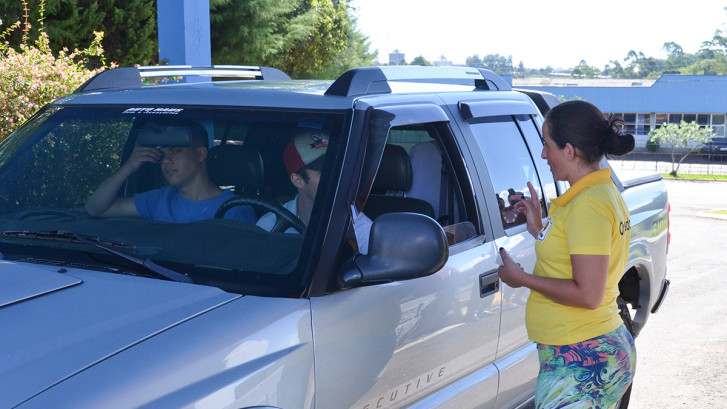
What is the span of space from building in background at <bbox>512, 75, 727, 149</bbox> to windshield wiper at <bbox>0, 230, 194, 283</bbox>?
65.7 metres

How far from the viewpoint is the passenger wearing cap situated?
279 cm

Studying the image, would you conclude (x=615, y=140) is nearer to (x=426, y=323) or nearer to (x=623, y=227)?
(x=623, y=227)

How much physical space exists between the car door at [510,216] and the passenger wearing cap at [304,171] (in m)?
0.93

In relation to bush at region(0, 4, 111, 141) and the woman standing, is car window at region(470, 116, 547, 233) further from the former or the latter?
bush at region(0, 4, 111, 141)

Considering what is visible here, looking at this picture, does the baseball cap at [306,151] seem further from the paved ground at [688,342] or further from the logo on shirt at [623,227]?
the paved ground at [688,342]

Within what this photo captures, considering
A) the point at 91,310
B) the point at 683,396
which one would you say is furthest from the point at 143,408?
the point at 683,396

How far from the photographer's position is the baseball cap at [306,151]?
282 centimetres

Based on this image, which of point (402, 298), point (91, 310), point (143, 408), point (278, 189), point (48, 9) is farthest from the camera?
point (48, 9)

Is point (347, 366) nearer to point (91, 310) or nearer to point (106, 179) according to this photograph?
point (91, 310)

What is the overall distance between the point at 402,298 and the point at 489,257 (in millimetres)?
754

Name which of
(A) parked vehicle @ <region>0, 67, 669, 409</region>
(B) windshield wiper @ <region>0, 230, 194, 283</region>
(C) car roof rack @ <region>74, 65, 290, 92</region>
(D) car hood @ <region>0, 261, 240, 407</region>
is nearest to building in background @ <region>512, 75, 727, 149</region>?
(C) car roof rack @ <region>74, 65, 290, 92</region>

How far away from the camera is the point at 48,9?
1262 centimetres

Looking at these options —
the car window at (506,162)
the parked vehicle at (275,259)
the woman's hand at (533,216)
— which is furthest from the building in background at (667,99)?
the woman's hand at (533,216)

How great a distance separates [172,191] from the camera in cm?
313
